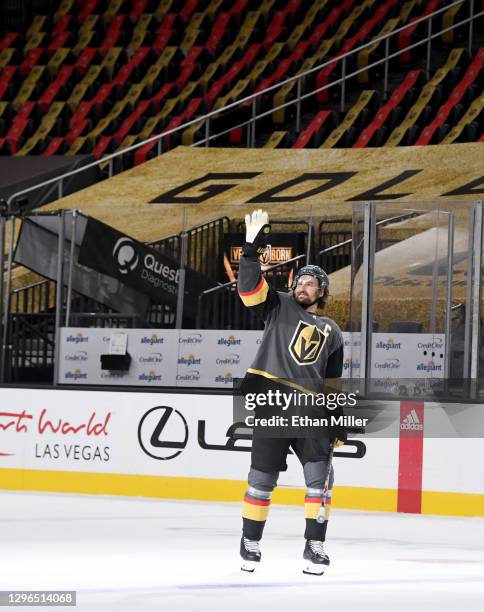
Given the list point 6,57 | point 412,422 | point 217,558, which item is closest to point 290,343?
point 217,558

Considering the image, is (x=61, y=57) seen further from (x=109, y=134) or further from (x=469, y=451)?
(x=469, y=451)


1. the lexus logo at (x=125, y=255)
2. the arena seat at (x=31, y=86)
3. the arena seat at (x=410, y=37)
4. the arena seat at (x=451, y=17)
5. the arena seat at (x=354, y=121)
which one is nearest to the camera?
the lexus logo at (x=125, y=255)

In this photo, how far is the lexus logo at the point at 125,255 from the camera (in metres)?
11.4

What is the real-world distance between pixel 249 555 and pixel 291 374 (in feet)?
2.94

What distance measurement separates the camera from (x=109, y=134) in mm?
20562

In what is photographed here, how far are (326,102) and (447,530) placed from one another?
1183cm

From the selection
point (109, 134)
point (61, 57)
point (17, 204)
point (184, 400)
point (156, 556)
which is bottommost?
point (156, 556)

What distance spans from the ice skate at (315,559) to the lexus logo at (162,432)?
3.67m

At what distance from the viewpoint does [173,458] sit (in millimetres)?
10297

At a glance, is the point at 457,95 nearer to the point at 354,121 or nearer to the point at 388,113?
the point at 388,113

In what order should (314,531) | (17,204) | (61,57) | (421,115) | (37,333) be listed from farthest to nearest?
(61,57) → (421,115) → (17,204) → (37,333) → (314,531)

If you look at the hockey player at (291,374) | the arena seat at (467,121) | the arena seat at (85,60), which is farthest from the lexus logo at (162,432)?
the arena seat at (85,60)

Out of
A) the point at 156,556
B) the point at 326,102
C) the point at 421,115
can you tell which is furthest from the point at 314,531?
the point at 326,102

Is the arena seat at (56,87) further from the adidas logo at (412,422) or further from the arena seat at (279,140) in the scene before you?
the adidas logo at (412,422)
